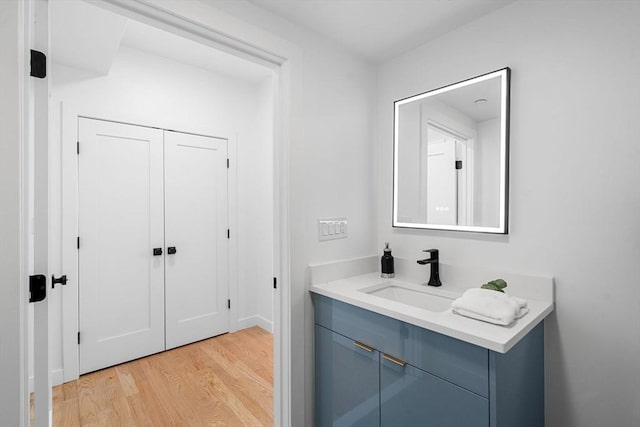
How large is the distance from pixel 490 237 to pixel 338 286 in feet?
2.57

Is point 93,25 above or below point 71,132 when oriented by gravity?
above

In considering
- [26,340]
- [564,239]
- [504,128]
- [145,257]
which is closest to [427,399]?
[564,239]

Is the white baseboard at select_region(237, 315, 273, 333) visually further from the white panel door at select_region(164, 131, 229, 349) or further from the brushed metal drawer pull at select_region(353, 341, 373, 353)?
the brushed metal drawer pull at select_region(353, 341, 373, 353)

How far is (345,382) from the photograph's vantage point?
1.51 metres

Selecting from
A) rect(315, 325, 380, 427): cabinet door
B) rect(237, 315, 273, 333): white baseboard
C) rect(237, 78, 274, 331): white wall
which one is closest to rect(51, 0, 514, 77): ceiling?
rect(237, 78, 274, 331): white wall

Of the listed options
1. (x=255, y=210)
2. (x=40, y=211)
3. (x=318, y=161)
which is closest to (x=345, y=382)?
(x=318, y=161)

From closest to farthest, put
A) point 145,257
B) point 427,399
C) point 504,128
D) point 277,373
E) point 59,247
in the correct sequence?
1. point 427,399
2. point 504,128
3. point 277,373
4. point 59,247
5. point 145,257

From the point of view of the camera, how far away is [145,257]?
2.67 metres

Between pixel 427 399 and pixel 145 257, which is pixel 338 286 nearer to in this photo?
pixel 427 399

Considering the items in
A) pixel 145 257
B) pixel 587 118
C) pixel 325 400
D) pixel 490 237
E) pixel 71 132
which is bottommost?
pixel 325 400

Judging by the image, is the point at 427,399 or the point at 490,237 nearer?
the point at 427,399

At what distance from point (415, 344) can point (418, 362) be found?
0.07m

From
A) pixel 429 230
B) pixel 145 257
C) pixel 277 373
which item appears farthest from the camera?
pixel 145 257

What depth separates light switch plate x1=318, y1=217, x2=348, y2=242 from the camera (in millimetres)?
1710
